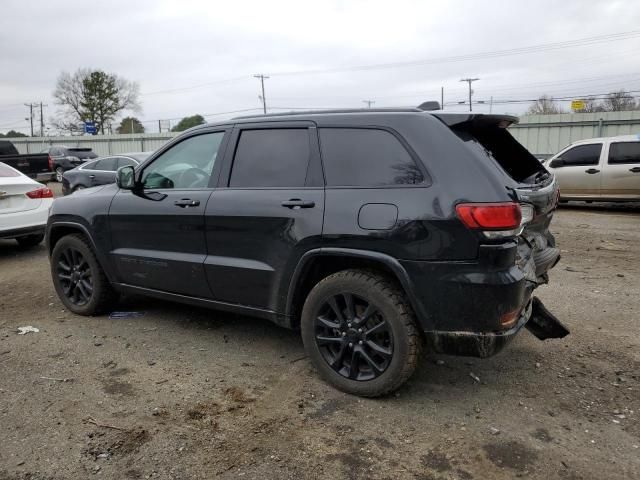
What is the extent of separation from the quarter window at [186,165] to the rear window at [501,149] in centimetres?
187

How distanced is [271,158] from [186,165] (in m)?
0.92

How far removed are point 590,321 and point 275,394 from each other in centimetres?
300

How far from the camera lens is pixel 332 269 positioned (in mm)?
3543

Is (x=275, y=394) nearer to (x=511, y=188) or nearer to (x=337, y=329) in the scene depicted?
(x=337, y=329)

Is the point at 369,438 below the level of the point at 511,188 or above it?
below

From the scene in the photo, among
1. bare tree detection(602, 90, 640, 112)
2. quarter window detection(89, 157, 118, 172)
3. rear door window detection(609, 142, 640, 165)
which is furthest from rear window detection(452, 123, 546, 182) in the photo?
bare tree detection(602, 90, 640, 112)

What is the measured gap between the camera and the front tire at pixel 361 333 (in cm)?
317

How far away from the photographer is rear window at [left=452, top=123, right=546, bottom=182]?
A: 3248 millimetres

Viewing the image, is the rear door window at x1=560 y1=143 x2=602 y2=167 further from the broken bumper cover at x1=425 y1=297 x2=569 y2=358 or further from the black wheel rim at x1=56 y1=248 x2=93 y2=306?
the black wheel rim at x1=56 y1=248 x2=93 y2=306

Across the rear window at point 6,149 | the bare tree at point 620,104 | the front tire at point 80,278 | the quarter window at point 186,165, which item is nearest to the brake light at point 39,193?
the front tire at point 80,278

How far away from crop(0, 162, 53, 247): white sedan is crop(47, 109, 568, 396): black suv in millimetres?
4180

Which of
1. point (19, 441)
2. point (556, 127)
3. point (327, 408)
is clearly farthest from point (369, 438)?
point (556, 127)

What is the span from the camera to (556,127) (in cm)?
2112

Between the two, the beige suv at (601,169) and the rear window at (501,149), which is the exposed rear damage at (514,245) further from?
the beige suv at (601,169)
